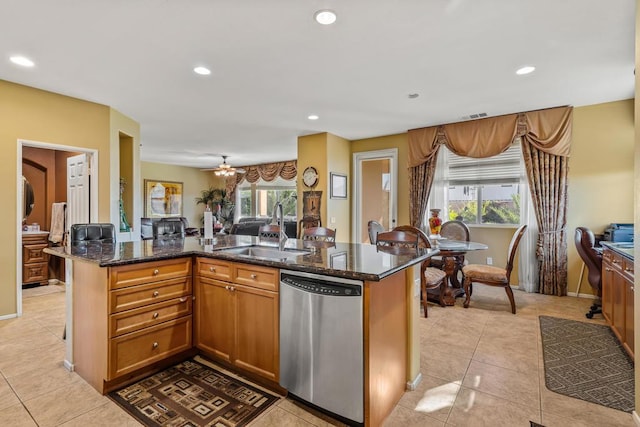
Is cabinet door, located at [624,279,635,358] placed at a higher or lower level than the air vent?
lower

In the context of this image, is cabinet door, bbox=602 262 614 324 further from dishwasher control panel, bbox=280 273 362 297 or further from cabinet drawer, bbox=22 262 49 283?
cabinet drawer, bbox=22 262 49 283

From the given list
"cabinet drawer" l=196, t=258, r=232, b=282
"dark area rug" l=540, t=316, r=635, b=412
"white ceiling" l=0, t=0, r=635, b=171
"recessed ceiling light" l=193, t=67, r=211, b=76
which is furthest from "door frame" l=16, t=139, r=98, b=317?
"dark area rug" l=540, t=316, r=635, b=412

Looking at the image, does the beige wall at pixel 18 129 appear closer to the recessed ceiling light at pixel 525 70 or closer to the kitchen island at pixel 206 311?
→ the kitchen island at pixel 206 311

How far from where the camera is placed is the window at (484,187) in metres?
4.86

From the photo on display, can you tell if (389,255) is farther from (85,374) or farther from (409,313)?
(85,374)

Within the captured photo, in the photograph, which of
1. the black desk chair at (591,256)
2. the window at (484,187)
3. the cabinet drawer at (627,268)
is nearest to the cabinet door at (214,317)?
the cabinet drawer at (627,268)

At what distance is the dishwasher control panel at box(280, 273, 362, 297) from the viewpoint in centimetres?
166

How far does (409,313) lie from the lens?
2113 millimetres

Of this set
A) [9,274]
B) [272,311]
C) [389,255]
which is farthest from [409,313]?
[9,274]

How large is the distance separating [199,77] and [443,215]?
170 inches

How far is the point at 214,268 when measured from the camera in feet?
7.74

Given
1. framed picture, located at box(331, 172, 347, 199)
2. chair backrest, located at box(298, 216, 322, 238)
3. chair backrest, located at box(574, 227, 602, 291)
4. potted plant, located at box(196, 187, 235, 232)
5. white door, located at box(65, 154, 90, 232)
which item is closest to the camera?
chair backrest, located at box(574, 227, 602, 291)

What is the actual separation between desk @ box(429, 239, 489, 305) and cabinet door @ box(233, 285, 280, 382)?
2423 mm

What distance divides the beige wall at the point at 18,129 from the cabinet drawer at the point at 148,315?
268 cm
